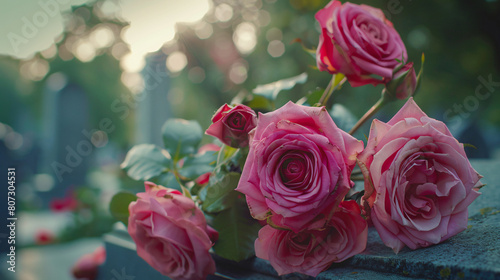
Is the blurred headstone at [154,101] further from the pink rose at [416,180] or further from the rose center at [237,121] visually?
the pink rose at [416,180]

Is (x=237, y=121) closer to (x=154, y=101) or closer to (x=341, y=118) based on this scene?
(x=341, y=118)

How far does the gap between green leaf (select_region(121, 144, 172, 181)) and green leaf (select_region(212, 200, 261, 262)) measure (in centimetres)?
30

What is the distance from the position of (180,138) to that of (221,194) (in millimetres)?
342

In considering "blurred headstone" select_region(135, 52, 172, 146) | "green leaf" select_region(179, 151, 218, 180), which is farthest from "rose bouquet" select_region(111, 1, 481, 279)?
"blurred headstone" select_region(135, 52, 172, 146)

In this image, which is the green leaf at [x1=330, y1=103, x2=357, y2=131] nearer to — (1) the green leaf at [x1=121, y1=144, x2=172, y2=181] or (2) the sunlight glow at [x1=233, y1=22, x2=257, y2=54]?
(1) the green leaf at [x1=121, y1=144, x2=172, y2=181]

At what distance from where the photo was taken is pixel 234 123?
33.7 inches

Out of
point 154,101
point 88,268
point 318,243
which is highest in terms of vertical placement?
point 154,101

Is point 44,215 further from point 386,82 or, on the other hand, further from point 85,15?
point 85,15

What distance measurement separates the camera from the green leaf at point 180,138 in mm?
1152

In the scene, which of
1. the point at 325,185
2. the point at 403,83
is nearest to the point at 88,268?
the point at 325,185

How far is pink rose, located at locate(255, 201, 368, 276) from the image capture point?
74 cm

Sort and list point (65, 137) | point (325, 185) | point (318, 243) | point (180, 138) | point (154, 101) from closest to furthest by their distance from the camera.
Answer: point (325, 185), point (318, 243), point (180, 138), point (154, 101), point (65, 137)

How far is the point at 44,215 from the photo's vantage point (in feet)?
18.3

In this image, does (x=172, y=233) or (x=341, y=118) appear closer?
(x=172, y=233)
